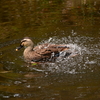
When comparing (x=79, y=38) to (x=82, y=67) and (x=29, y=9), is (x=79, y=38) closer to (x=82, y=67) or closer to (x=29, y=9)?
(x=82, y=67)

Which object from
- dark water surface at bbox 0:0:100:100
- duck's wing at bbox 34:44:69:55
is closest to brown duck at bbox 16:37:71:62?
duck's wing at bbox 34:44:69:55

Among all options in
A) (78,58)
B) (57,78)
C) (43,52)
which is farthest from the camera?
(43,52)

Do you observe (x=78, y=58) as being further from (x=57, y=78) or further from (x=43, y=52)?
(x=57, y=78)

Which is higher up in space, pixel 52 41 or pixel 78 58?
pixel 52 41

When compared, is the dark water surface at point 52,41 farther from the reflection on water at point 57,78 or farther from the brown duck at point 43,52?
the brown duck at point 43,52

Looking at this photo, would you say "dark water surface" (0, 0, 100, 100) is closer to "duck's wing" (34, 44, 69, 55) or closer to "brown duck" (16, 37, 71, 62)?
"brown duck" (16, 37, 71, 62)

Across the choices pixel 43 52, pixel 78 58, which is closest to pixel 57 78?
pixel 78 58

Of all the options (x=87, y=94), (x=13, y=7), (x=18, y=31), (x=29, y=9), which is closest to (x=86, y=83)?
(x=87, y=94)

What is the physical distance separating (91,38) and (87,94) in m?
3.87

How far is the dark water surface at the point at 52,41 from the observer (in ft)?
17.6

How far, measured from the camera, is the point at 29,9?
1343 cm

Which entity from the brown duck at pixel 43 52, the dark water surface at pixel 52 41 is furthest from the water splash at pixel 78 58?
the brown duck at pixel 43 52

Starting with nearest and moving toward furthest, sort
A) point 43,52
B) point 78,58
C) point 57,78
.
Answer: point 57,78 < point 78,58 < point 43,52

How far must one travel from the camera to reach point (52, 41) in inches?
348
